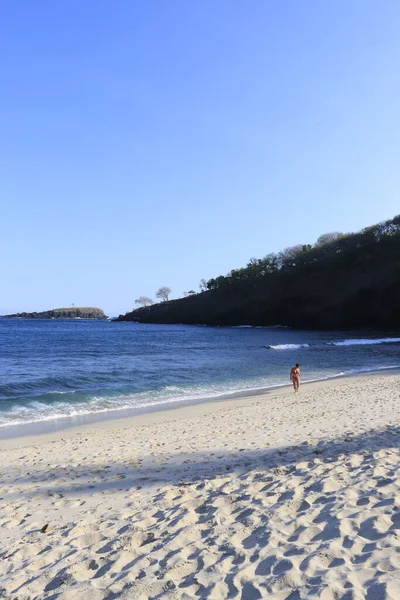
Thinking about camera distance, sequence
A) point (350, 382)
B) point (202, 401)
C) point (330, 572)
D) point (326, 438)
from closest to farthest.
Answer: point (330, 572), point (326, 438), point (202, 401), point (350, 382)

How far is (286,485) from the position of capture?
19.1 feet

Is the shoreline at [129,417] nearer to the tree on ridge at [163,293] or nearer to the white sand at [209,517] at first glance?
the white sand at [209,517]

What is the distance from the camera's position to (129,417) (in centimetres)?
1536

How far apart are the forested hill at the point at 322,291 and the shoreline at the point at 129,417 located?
6633 centimetres

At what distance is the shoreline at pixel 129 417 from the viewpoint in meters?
12.8

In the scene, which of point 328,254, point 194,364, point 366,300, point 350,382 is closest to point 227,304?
point 328,254

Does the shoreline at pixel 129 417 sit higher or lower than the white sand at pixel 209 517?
lower

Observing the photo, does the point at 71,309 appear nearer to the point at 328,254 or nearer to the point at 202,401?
the point at 328,254

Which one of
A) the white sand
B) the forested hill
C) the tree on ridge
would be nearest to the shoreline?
the white sand

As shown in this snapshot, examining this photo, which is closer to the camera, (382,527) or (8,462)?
(382,527)

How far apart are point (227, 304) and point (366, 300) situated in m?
36.6

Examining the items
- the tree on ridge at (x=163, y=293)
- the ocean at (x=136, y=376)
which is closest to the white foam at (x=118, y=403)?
the ocean at (x=136, y=376)

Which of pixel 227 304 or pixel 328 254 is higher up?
pixel 328 254

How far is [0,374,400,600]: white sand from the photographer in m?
3.62
